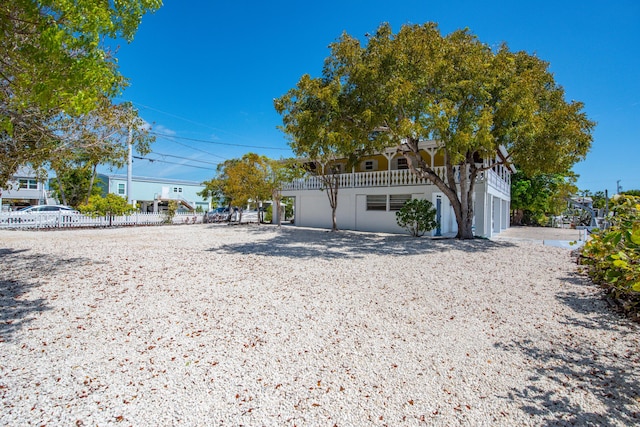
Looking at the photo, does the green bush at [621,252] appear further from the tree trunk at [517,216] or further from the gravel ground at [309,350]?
the tree trunk at [517,216]

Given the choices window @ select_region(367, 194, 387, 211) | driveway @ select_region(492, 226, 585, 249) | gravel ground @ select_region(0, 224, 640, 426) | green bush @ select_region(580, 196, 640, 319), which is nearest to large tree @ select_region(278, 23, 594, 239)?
driveway @ select_region(492, 226, 585, 249)

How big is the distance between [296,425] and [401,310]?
311cm

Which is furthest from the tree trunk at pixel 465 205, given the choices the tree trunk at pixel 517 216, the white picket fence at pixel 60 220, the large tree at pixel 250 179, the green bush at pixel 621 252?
the tree trunk at pixel 517 216

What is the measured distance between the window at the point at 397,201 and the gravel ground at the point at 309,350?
11.0m

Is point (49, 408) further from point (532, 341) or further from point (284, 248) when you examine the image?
point (284, 248)

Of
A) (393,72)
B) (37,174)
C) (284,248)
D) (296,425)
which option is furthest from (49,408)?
(393,72)

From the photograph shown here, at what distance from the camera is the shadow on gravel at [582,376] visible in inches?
108

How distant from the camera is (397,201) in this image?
18.8 meters

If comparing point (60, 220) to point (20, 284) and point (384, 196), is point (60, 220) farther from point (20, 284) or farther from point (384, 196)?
point (384, 196)

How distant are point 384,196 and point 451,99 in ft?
26.2

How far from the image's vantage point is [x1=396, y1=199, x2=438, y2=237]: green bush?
51.1ft

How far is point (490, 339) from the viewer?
165 inches

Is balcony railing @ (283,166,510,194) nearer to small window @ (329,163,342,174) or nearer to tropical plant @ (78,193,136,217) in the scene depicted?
small window @ (329,163,342,174)

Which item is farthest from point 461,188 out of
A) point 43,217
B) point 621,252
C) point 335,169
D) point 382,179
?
point 43,217
